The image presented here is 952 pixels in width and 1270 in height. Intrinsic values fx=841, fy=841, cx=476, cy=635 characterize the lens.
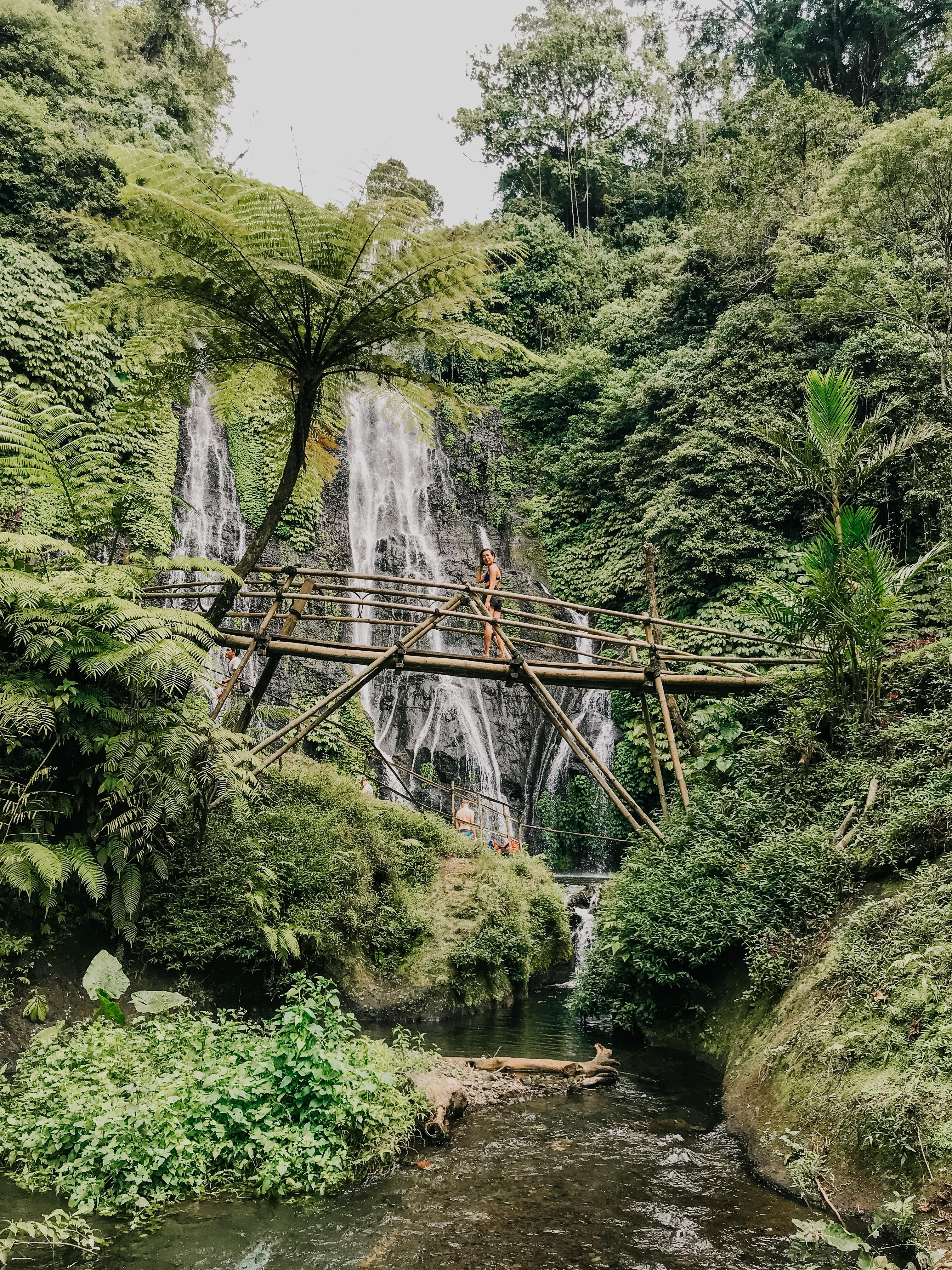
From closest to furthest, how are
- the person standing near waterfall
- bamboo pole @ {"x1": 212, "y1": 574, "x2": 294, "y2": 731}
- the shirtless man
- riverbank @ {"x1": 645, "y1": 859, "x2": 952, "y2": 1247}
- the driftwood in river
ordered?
riverbank @ {"x1": 645, "y1": 859, "x2": 952, "y2": 1247} → the driftwood in river → bamboo pole @ {"x1": 212, "y1": 574, "x2": 294, "y2": 731} → the person standing near waterfall → the shirtless man

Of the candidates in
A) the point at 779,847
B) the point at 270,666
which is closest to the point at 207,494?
the point at 270,666

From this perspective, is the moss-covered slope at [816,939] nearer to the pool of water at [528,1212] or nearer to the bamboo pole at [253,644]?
the pool of water at [528,1212]

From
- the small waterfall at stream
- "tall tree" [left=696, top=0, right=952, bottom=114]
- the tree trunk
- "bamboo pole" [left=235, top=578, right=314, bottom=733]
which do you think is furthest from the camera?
"tall tree" [left=696, top=0, right=952, bottom=114]

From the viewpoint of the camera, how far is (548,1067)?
6.50m

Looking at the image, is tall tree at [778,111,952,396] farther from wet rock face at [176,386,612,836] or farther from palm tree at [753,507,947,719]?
wet rock face at [176,386,612,836]

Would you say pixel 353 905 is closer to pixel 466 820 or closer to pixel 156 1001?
pixel 156 1001

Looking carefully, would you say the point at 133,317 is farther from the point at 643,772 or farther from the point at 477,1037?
the point at 643,772

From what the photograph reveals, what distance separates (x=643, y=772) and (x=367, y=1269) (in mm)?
13366

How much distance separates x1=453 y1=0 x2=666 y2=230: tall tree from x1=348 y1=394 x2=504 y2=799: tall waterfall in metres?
14.0

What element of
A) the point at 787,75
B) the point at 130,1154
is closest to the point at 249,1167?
the point at 130,1154

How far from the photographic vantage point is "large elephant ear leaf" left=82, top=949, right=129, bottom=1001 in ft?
17.0

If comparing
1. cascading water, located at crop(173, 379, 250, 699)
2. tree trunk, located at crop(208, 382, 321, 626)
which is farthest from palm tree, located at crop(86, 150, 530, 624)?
cascading water, located at crop(173, 379, 250, 699)

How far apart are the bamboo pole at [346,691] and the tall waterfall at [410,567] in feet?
27.6

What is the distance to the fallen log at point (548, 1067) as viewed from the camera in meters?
6.39
